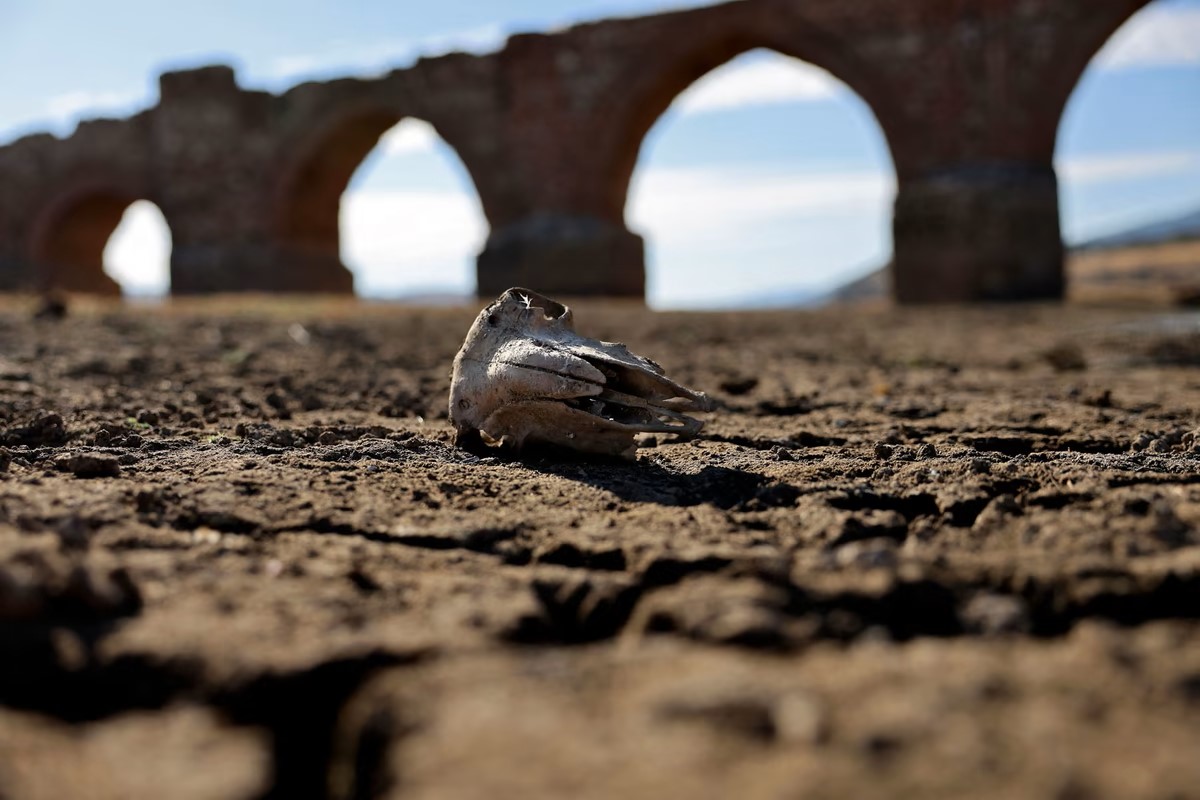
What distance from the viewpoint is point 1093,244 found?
1622 inches

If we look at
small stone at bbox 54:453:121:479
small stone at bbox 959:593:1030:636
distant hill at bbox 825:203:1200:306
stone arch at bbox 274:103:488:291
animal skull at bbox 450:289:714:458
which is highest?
stone arch at bbox 274:103:488:291

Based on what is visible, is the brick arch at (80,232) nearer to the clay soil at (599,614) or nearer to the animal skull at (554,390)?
the animal skull at (554,390)

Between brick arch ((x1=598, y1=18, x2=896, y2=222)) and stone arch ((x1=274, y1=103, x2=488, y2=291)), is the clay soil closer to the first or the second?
brick arch ((x1=598, y1=18, x2=896, y2=222))

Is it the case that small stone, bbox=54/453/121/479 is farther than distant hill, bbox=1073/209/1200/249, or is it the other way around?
distant hill, bbox=1073/209/1200/249

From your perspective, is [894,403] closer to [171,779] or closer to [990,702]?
[990,702]

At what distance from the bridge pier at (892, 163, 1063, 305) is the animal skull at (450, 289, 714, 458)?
1062 centimetres

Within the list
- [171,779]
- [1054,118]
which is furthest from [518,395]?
[1054,118]

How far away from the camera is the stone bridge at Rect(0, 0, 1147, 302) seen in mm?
12367

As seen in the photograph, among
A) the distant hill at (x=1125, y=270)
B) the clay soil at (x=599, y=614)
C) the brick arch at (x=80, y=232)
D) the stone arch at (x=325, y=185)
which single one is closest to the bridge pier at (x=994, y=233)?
the distant hill at (x=1125, y=270)

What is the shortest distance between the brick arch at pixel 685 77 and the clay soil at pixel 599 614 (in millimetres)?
10743

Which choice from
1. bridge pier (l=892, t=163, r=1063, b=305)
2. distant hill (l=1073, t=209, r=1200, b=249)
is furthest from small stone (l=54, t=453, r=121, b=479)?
distant hill (l=1073, t=209, r=1200, b=249)

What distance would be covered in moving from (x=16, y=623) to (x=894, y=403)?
2999 mm

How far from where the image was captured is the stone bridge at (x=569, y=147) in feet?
40.6

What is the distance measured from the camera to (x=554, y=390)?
8.66 ft
